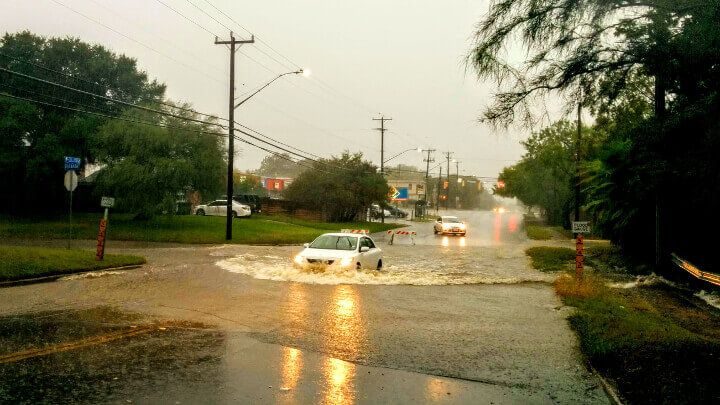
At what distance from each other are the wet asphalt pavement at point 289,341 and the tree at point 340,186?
137 ft

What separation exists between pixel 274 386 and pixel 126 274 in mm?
12379

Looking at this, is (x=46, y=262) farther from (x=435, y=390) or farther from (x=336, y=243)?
(x=435, y=390)

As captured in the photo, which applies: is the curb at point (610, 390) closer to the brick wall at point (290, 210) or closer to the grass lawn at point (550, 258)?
the grass lawn at point (550, 258)

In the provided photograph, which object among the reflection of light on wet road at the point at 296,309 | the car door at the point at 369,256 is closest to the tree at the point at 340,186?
the car door at the point at 369,256

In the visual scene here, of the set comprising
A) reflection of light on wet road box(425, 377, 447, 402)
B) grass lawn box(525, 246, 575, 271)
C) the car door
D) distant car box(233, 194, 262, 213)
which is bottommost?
reflection of light on wet road box(425, 377, 447, 402)

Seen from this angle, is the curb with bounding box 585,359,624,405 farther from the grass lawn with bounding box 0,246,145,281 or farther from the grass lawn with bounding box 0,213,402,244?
the grass lawn with bounding box 0,213,402,244

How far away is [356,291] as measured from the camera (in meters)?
15.1

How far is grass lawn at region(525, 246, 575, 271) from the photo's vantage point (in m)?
23.8

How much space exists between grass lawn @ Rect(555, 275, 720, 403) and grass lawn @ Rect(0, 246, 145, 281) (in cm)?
1293

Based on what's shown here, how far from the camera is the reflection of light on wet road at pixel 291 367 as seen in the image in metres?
6.74

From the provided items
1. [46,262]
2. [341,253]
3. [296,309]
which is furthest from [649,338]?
[46,262]

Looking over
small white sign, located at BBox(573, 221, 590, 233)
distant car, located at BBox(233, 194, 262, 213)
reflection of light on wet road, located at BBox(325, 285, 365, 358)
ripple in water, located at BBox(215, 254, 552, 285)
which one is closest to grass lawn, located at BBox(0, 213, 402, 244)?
ripple in water, located at BBox(215, 254, 552, 285)

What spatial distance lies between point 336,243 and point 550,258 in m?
12.1

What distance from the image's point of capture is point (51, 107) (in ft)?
133
